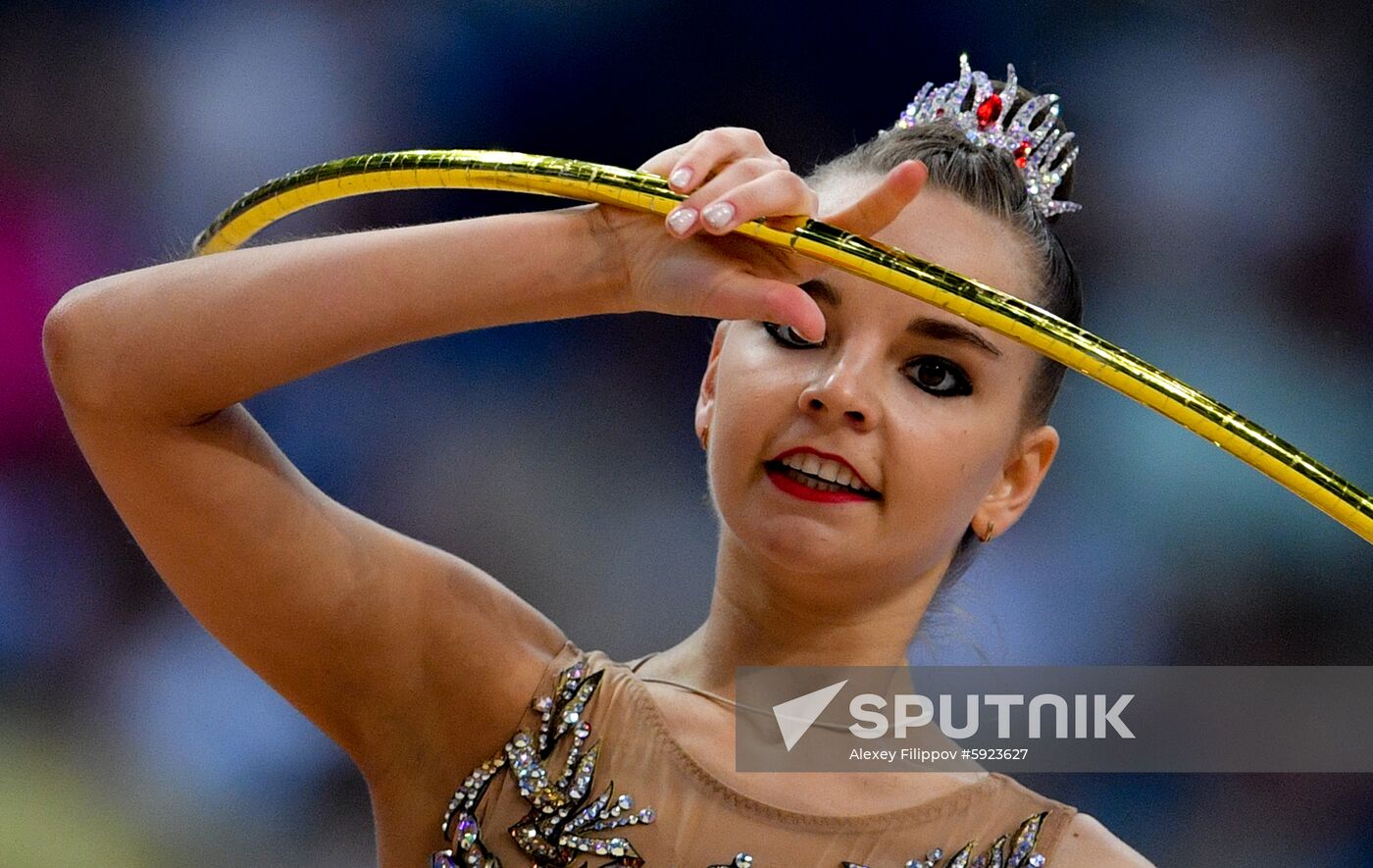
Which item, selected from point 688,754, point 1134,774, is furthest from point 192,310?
point 1134,774

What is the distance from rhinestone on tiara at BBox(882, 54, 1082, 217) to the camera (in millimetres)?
1571

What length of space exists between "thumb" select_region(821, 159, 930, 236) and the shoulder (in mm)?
568

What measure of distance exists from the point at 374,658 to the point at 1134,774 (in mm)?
1032

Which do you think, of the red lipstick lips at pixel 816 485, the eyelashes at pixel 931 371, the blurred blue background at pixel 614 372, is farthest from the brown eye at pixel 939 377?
the blurred blue background at pixel 614 372

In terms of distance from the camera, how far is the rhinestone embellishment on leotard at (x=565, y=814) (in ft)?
4.39

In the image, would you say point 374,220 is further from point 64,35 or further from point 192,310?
point 192,310

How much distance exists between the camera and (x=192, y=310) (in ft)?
3.87

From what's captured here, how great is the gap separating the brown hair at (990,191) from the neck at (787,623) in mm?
109

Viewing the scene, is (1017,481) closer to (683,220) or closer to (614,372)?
(683,220)

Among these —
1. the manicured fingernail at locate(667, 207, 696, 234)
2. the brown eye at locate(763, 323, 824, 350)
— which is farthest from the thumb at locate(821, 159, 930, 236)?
the brown eye at locate(763, 323, 824, 350)

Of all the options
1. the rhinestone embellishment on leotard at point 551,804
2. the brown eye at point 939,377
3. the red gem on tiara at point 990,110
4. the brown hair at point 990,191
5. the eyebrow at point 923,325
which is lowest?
the rhinestone embellishment on leotard at point 551,804

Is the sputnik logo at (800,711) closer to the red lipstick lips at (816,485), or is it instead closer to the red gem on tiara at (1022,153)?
the red lipstick lips at (816,485)

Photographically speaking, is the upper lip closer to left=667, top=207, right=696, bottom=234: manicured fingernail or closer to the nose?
the nose

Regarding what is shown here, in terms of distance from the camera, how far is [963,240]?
143 cm
